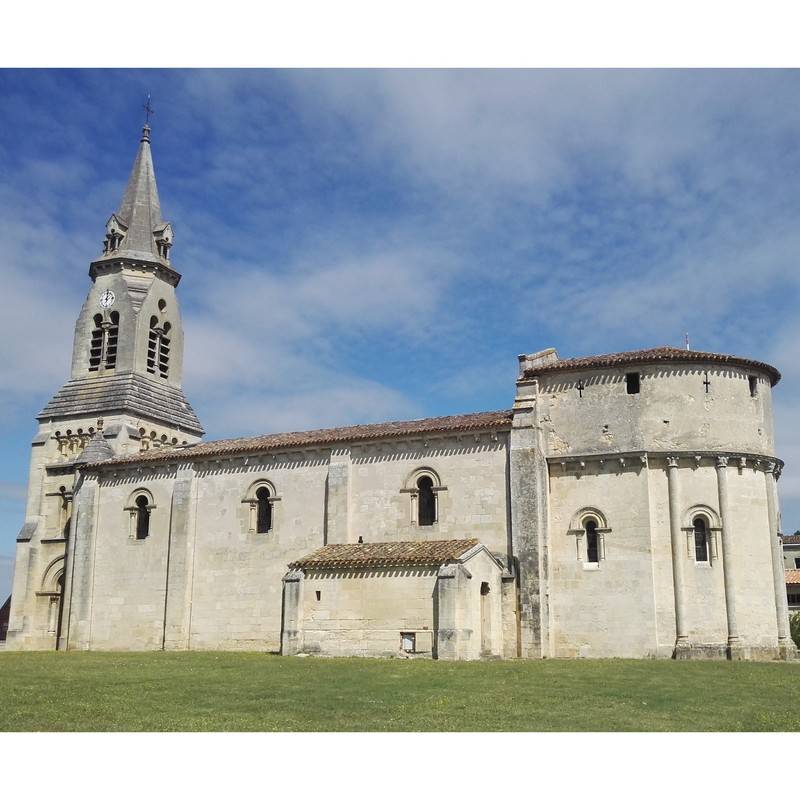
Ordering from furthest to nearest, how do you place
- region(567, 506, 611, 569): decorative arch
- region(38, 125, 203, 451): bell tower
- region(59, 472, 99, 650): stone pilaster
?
region(38, 125, 203, 451): bell tower → region(59, 472, 99, 650): stone pilaster → region(567, 506, 611, 569): decorative arch

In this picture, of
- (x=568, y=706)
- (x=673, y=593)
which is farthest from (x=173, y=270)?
(x=568, y=706)

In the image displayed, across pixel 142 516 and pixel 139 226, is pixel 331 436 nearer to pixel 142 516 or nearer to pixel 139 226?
pixel 142 516

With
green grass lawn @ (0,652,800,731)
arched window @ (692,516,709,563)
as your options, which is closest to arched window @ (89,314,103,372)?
green grass lawn @ (0,652,800,731)

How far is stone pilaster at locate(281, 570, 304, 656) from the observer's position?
30656 millimetres

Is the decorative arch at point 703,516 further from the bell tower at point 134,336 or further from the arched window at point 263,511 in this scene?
the bell tower at point 134,336

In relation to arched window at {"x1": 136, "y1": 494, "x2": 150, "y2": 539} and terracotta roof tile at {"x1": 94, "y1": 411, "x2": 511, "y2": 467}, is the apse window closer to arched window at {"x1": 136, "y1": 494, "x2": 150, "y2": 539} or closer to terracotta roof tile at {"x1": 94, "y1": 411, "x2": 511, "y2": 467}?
terracotta roof tile at {"x1": 94, "y1": 411, "x2": 511, "y2": 467}

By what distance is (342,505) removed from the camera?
34750mm

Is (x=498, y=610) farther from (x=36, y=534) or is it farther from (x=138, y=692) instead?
(x=36, y=534)

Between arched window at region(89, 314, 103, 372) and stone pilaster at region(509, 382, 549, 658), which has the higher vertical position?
arched window at region(89, 314, 103, 372)

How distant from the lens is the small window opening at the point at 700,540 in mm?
32094

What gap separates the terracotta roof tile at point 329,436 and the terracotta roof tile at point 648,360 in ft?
8.39

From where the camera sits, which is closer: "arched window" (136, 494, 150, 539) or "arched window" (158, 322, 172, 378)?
"arched window" (136, 494, 150, 539)

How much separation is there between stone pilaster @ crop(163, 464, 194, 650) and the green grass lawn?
9.51m

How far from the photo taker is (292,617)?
1216 inches
